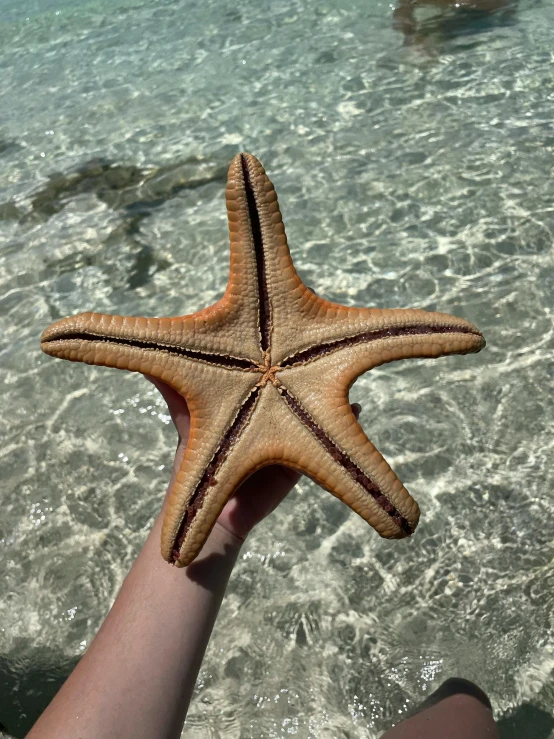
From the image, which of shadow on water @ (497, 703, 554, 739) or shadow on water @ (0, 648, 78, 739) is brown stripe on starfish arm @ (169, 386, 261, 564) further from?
shadow on water @ (497, 703, 554, 739)

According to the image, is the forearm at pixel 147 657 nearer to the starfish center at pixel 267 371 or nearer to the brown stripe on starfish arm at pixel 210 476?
the brown stripe on starfish arm at pixel 210 476

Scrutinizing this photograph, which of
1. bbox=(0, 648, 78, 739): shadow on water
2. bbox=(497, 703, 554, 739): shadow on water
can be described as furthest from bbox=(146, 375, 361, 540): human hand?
bbox=(497, 703, 554, 739): shadow on water

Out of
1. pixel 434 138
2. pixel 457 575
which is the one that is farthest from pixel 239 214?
pixel 434 138

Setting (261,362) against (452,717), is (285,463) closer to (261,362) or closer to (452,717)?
(261,362)

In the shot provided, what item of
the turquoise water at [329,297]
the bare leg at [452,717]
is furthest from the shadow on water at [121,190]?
the bare leg at [452,717]

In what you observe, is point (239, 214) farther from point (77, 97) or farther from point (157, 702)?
point (77, 97)

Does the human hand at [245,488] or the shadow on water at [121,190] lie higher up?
the human hand at [245,488]
